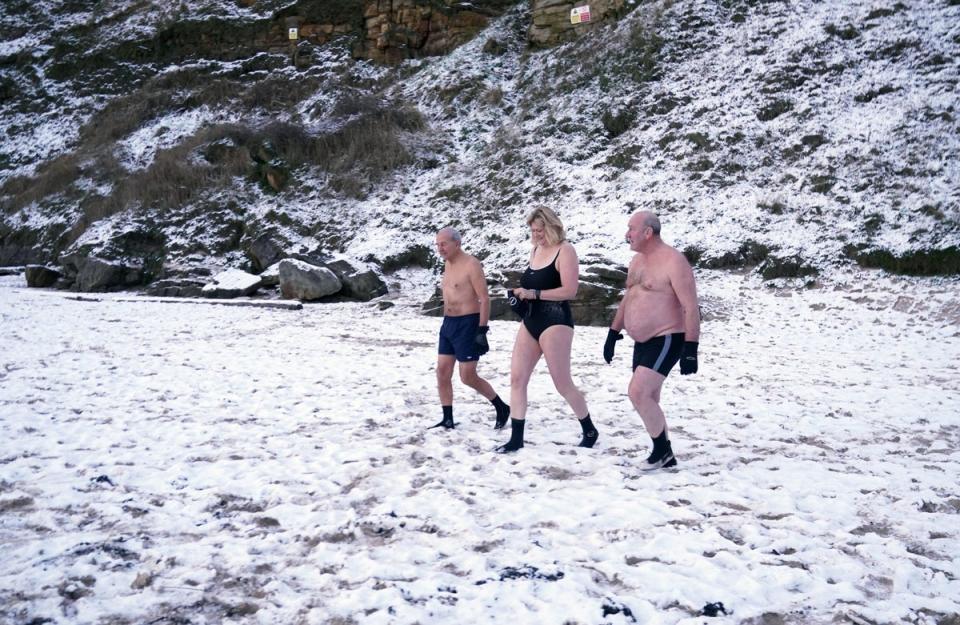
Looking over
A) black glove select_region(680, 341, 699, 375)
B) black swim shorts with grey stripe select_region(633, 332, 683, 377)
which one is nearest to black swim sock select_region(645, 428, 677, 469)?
black swim shorts with grey stripe select_region(633, 332, 683, 377)

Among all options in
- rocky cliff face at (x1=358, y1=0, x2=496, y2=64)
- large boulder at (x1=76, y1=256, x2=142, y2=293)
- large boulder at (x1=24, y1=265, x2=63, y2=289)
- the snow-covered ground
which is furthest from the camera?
rocky cliff face at (x1=358, y1=0, x2=496, y2=64)

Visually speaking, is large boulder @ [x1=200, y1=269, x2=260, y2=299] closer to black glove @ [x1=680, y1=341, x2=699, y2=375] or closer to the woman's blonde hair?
the woman's blonde hair

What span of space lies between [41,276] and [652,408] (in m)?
24.3

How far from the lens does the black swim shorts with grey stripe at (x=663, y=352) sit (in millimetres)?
4352

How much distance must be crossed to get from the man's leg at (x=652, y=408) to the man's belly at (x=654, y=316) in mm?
272

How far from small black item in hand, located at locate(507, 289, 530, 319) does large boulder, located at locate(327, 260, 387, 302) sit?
12700 millimetres

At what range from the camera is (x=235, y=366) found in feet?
27.8

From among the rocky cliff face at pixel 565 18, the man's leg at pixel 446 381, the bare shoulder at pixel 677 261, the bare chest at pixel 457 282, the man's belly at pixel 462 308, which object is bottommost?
the man's leg at pixel 446 381

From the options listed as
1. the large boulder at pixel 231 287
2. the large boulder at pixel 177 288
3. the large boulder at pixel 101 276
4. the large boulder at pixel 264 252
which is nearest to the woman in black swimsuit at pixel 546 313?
the large boulder at pixel 231 287

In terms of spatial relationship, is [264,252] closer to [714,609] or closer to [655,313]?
[655,313]

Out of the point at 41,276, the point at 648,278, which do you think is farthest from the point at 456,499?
the point at 41,276

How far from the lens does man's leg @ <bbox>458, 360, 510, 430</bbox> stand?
18.1ft

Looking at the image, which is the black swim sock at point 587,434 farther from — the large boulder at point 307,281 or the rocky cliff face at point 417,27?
the rocky cliff face at point 417,27

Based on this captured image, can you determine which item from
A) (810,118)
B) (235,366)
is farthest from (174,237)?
(810,118)
